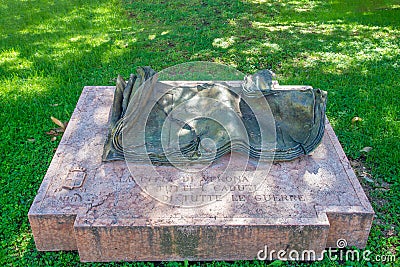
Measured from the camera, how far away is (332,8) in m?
8.45

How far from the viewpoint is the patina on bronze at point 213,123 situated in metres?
3.65

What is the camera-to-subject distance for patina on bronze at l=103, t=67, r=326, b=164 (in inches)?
144

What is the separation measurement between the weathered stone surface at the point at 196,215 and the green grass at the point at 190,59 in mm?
199

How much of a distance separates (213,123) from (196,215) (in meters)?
0.87

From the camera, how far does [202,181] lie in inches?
138

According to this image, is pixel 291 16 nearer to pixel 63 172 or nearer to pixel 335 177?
pixel 335 177

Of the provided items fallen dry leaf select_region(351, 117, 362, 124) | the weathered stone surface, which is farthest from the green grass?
the weathered stone surface

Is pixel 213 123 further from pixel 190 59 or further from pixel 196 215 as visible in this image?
pixel 190 59

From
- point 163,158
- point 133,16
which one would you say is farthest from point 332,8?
point 163,158

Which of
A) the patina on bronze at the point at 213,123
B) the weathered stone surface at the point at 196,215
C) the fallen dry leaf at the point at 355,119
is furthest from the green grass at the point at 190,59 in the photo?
the patina on bronze at the point at 213,123

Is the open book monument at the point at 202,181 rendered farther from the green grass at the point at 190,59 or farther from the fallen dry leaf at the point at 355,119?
the fallen dry leaf at the point at 355,119

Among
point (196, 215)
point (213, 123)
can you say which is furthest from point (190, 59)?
point (196, 215)

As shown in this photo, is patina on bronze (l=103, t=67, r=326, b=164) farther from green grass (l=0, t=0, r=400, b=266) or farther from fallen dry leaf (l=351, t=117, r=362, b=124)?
fallen dry leaf (l=351, t=117, r=362, b=124)

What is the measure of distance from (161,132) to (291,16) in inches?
210
